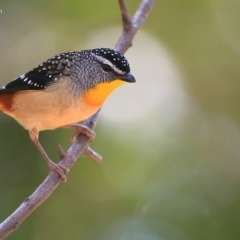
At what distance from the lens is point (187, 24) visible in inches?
169

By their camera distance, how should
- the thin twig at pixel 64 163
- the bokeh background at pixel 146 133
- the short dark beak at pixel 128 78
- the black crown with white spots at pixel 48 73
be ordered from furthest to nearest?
the bokeh background at pixel 146 133 < the black crown with white spots at pixel 48 73 < the short dark beak at pixel 128 78 < the thin twig at pixel 64 163

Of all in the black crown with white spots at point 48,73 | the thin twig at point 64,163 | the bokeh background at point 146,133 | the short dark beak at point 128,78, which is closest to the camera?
the thin twig at point 64,163

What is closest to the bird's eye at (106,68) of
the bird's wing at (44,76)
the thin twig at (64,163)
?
the bird's wing at (44,76)

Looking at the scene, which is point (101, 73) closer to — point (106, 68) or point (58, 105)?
point (106, 68)

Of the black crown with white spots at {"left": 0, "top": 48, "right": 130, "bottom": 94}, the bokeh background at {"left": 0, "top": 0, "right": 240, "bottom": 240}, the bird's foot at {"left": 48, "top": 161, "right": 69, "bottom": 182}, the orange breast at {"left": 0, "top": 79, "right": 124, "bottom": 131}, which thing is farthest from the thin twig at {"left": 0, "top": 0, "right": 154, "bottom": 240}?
the bokeh background at {"left": 0, "top": 0, "right": 240, "bottom": 240}

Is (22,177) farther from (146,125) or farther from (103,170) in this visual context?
(146,125)

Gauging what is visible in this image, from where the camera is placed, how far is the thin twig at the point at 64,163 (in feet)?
6.84

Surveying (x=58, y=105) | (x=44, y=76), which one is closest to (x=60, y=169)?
(x=58, y=105)

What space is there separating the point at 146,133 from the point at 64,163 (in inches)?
52.3

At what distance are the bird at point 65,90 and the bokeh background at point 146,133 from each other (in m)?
0.75

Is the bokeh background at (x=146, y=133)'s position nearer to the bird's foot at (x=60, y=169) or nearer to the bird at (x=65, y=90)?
the bird at (x=65, y=90)

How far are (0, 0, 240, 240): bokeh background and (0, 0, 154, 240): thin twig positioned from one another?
744 mm

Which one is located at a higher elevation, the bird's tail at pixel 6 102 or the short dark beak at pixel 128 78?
the short dark beak at pixel 128 78

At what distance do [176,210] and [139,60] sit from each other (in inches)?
51.8
